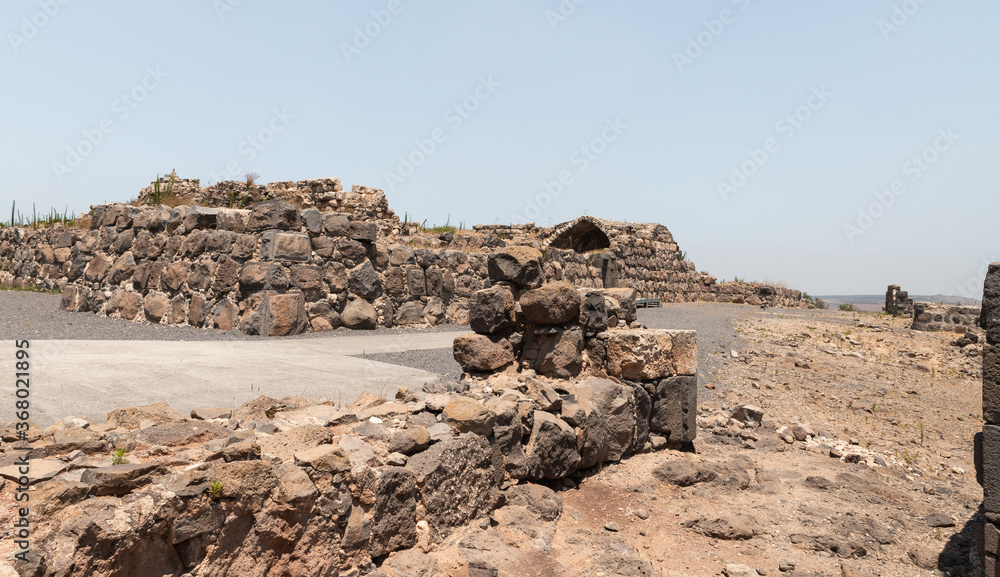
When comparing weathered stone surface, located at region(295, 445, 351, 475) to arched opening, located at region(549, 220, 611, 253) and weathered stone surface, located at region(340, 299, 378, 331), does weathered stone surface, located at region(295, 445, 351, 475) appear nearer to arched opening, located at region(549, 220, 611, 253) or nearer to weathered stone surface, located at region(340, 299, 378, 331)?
weathered stone surface, located at region(340, 299, 378, 331)

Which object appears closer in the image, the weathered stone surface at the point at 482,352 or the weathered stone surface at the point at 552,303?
the weathered stone surface at the point at 552,303

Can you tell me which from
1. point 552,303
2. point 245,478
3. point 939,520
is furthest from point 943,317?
point 245,478

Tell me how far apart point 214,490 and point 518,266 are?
137 inches

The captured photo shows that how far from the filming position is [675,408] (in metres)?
6.03

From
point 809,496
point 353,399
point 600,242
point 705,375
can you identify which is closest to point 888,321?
point 600,242

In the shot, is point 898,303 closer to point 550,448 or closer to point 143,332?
point 550,448

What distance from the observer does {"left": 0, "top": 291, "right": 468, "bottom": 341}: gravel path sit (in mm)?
7801

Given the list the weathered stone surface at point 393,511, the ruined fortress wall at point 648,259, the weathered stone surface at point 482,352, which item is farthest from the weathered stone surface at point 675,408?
the ruined fortress wall at point 648,259

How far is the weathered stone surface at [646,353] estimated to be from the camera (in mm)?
5754

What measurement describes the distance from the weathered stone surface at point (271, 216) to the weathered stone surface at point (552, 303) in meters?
4.72

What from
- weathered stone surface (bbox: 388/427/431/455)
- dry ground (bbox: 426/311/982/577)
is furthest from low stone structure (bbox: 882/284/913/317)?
weathered stone surface (bbox: 388/427/431/455)

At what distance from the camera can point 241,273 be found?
8844 millimetres

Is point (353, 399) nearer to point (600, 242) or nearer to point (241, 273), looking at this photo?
point (241, 273)

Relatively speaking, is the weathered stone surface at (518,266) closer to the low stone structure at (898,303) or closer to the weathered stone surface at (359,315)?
the weathered stone surface at (359,315)
